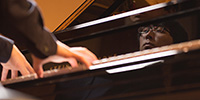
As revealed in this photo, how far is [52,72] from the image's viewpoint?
1119 millimetres

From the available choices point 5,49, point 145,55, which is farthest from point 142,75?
point 5,49

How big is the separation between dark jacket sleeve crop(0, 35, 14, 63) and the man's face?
2.45 feet

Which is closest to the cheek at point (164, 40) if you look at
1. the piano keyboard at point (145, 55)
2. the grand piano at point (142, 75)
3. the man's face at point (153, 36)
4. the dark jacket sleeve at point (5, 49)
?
the man's face at point (153, 36)

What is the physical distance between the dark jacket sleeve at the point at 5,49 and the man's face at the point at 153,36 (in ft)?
2.45

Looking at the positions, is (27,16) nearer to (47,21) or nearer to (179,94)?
(179,94)

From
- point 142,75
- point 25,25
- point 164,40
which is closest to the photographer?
point 25,25

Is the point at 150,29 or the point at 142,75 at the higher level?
the point at 150,29

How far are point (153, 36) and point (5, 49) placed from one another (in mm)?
865

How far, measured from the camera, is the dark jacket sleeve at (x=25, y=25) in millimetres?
727

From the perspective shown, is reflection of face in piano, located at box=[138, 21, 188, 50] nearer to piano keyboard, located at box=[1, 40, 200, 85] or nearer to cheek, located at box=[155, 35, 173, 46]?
cheek, located at box=[155, 35, 173, 46]

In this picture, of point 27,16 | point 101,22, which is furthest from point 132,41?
point 27,16

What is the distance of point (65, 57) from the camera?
100 cm

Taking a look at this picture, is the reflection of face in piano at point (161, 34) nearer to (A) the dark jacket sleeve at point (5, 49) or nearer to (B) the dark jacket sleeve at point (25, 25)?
(A) the dark jacket sleeve at point (5, 49)

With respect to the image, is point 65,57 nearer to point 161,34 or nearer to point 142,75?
point 142,75
